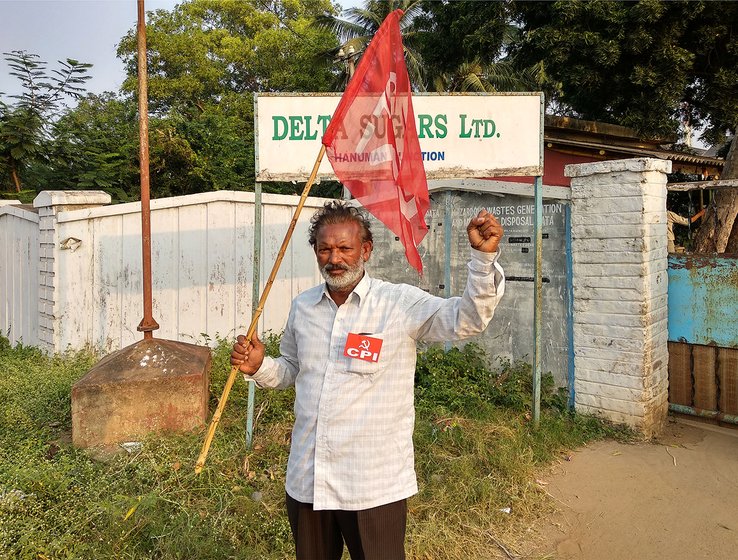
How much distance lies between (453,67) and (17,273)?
9.03 m

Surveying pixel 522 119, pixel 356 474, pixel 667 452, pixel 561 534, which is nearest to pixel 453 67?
pixel 522 119

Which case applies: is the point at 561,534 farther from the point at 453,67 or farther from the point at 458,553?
the point at 453,67

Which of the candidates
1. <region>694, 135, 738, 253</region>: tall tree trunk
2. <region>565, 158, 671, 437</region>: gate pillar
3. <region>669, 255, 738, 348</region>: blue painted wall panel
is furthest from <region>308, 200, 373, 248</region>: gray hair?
<region>694, 135, 738, 253</region>: tall tree trunk

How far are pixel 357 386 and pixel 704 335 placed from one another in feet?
12.7

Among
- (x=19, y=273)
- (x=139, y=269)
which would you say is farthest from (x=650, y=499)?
(x=19, y=273)

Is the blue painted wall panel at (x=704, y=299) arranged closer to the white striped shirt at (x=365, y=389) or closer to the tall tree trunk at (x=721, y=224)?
the tall tree trunk at (x=721, y=224)

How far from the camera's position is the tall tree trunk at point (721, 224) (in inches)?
258

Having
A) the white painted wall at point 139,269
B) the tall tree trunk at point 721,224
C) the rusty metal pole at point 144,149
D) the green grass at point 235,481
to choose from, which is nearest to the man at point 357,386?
the green grass at point 235,481

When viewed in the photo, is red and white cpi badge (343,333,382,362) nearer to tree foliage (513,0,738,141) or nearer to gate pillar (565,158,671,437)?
gate pillar (565,158,671,437)

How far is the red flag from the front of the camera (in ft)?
8.53

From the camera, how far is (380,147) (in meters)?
2.70

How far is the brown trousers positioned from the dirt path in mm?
1478

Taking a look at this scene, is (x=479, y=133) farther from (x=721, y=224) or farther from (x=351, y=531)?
(x=721, y=224)

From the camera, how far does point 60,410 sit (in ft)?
15.8
